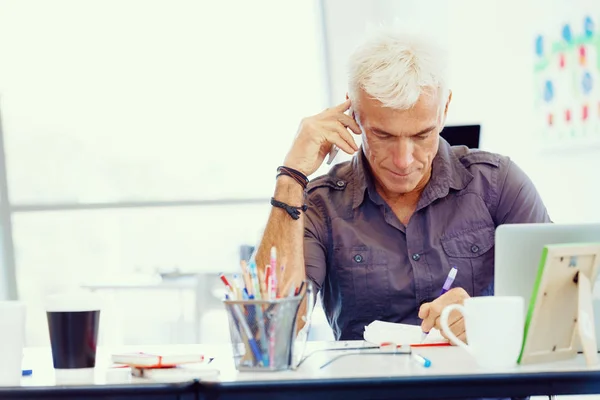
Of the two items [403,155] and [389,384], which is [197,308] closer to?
[403,155]

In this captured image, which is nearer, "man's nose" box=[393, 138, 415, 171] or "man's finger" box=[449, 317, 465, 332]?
"man's finger" box=[449, 317, 465, 332]

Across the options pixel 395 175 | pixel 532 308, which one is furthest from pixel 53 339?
pixel 395 175

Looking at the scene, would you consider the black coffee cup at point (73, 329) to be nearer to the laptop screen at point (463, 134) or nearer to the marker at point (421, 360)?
the marker at point (421, 360)

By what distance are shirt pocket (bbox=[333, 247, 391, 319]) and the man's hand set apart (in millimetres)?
352

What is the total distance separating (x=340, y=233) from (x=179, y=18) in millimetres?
2556

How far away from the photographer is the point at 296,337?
1.39 metres

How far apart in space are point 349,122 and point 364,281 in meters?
0.38

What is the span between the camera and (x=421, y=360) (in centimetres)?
137

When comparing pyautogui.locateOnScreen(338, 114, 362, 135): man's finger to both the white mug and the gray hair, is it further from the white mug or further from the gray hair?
the white mug

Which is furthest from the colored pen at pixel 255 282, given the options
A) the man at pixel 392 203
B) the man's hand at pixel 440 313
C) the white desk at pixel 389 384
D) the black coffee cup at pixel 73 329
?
the man at pixel 392 203

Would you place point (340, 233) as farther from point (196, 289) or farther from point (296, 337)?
point (196, 289)

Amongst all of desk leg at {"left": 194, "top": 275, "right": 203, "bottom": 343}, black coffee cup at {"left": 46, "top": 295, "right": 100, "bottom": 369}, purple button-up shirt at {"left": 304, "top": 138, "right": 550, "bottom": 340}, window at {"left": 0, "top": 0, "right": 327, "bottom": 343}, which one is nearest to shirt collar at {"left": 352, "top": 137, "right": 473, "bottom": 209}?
purple button-up shirt at {"left": 304, "top": 138, "right": 550, "bottom": 340}

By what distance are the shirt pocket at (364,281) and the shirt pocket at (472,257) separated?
6.3 inches

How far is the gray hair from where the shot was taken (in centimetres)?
193
